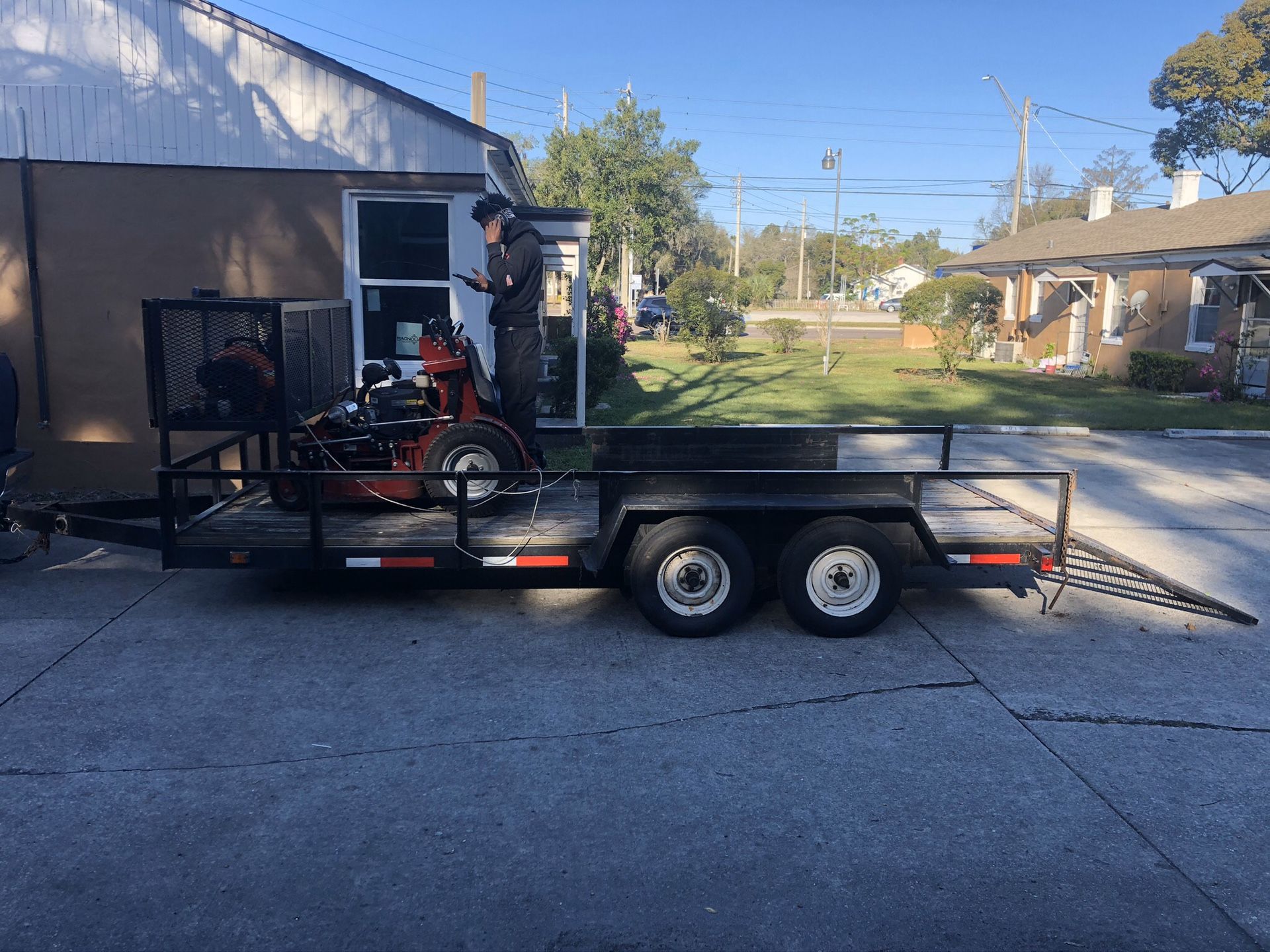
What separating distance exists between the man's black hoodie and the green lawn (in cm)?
639

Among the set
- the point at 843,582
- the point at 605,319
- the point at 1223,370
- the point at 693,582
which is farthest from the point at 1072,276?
the point at 693,582

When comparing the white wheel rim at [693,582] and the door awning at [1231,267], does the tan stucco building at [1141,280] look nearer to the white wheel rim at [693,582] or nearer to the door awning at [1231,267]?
the door awning at [1231,267]

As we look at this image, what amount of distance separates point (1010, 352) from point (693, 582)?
988 inches

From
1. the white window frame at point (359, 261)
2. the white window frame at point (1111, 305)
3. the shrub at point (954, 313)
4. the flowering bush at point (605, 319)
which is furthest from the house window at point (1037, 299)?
→ the white window frame at point (359, 261)

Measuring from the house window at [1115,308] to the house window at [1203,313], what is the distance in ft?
8.59

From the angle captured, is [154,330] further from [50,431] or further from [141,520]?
[50,431]

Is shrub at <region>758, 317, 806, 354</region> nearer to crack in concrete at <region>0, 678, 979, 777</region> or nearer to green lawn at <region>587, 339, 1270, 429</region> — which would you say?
green lawn at <region>587, 339, 1270, 429</region>

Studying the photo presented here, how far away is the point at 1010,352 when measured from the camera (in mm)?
28359

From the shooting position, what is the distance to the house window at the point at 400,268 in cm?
1033

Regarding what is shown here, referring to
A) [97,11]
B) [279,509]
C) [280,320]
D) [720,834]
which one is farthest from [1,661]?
[97,11]

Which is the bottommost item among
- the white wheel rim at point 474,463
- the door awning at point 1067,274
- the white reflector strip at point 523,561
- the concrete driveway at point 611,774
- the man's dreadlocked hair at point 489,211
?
the concrete driveway at point 611,774

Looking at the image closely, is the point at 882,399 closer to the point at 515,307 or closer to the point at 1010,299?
the point at 515,307

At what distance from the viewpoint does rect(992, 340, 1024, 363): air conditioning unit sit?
28266 millimetres

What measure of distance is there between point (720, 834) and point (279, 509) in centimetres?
408
